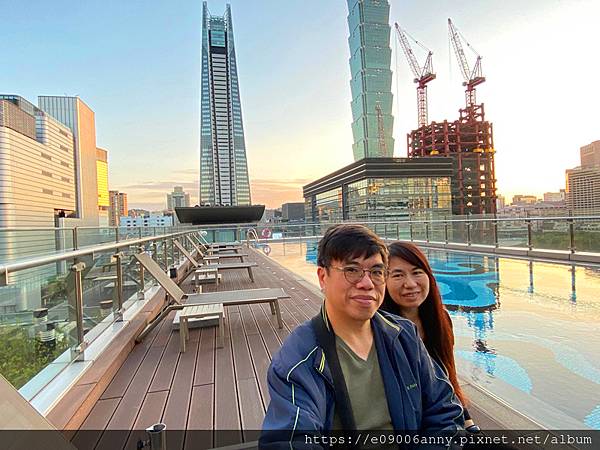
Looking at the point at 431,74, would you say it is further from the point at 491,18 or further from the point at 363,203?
the point at 491,18

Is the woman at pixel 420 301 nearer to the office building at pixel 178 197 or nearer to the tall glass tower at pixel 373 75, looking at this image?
the office building at pixel 178 197

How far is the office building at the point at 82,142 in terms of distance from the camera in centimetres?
7475

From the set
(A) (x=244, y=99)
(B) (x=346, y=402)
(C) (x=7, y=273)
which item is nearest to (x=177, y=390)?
(C) (x=7, y=273)

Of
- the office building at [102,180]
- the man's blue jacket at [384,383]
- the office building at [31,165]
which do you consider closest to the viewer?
the man's blue jacket at [384,383]

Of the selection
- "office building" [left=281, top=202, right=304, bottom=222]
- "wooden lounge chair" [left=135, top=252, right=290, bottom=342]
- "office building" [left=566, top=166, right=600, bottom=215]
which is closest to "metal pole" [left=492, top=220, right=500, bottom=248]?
"office building" [left=566, top=166, right=600, bottom=215]

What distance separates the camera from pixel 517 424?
5.65 ft

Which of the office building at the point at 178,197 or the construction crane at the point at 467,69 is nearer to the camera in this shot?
the office building at the point at 178,197

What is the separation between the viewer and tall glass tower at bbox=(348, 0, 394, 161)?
318 feet

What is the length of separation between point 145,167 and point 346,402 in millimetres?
32911

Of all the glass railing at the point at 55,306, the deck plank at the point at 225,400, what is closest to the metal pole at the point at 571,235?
the deck plank at the point at 225,400

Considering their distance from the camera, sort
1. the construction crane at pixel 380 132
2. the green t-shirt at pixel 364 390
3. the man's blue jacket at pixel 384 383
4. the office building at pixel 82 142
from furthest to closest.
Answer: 1. the construction crane at pixel 380 132
2. the office building at pixel 82 142
3. the green t-shirt at pixel 364 390
4. the man's blue jacket at pixel 384 383

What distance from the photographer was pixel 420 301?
5.24 ft

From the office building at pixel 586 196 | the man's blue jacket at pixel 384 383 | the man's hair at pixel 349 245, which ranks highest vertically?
the office building at pixel 586 196

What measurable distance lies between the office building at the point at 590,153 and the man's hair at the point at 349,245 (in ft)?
166
